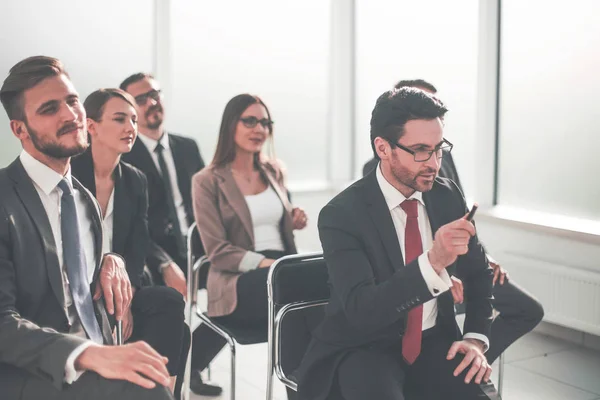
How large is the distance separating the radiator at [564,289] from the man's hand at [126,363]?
3045 mm

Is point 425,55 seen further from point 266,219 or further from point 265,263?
point 265,263

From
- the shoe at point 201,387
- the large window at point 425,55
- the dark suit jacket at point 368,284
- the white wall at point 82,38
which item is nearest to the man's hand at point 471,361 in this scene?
the dark suit jacket at point 368,284

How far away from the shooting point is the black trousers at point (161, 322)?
261cm

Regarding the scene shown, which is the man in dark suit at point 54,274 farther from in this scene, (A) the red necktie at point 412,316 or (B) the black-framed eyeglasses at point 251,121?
(B) the black-framed eyeglasses at point 251,121

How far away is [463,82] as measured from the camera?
5.25 metres

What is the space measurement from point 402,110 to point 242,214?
1.49 metres

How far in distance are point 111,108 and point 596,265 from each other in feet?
8.66

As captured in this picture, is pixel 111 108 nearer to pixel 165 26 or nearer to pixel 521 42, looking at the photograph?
pixel 165 26

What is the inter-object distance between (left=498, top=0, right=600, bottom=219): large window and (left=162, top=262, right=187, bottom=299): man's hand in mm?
2343

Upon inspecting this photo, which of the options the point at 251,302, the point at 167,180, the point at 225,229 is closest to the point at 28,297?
the point at 251,302

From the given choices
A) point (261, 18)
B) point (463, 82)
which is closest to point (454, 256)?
point (463, 82)

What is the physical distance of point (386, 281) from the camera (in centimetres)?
201

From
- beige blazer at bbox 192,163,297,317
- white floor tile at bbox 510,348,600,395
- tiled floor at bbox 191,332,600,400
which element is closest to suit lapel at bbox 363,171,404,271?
beige blazer at bbox 192,163,297,317

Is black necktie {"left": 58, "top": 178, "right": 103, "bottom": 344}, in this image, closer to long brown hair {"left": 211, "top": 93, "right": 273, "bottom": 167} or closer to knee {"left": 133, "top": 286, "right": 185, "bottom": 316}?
knee {"left": 133, "top": 286, "right": 185, "bottom": 316}
